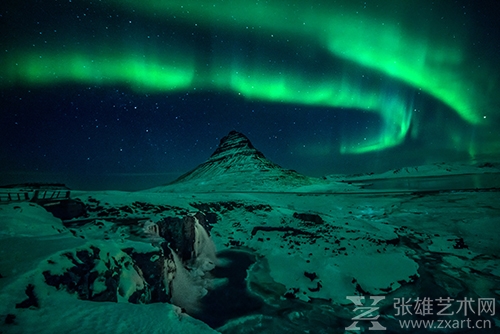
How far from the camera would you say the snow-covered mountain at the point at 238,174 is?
277 ft

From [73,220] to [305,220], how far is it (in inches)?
925

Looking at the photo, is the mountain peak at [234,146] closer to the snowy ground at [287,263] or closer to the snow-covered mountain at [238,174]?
the snow-covered mountain at [238,174]

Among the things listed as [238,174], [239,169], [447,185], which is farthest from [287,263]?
[239,169]

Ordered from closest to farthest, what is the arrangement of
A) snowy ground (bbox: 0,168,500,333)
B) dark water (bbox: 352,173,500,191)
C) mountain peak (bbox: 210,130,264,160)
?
snowy ground (bbox: 0,168,500,333) < dark water (bbox: 352,173,500,191) < mountain peak (bbox: 210,130,264,160)

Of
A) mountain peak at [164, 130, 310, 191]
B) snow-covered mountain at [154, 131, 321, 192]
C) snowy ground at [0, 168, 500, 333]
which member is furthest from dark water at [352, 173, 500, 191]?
snowy ground at [0, 168, 500, 333]

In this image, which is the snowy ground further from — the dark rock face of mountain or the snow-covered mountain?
the dark rock face of mountain

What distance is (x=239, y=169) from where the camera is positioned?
372 ft

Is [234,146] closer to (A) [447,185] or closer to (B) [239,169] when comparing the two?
(B) [239,169]

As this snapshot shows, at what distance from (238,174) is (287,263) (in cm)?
8861

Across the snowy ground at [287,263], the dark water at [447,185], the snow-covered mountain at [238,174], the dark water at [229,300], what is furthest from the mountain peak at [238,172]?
the dark water at [229,300]

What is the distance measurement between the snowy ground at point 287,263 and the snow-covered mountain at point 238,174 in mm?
53838

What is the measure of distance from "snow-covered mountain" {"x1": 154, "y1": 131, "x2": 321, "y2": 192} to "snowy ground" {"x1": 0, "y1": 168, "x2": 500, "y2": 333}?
177 ft

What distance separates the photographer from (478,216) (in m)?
27.3

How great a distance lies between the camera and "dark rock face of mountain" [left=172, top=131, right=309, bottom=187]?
3725 inches
